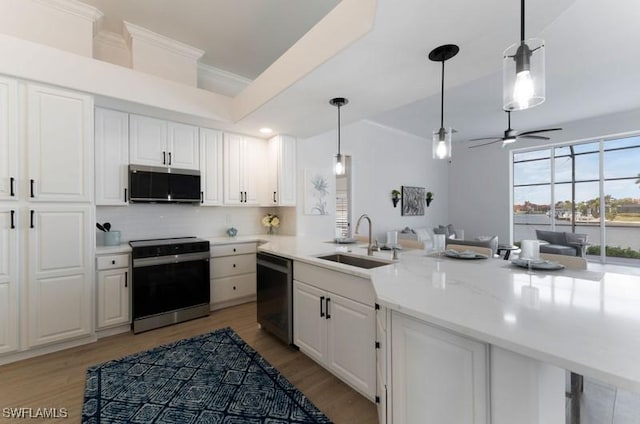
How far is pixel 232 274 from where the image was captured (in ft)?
12.3

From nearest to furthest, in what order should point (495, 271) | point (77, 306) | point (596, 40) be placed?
point (495, 271) → point (77, 306) → point (596, 40)

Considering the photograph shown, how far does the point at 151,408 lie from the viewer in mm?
1859

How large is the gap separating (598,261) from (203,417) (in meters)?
8.31

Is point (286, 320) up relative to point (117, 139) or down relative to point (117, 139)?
down

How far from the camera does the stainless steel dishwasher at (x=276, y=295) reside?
255cm

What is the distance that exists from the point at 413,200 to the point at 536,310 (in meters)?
6.06

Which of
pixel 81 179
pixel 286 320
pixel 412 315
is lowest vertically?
pixel 286 320

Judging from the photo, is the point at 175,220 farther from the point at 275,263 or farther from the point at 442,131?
the point at 442,131

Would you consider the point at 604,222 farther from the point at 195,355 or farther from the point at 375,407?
the point at 195,355

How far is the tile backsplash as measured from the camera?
339 centimetres

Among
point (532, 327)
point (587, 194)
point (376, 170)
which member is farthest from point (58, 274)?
point (587, 194)

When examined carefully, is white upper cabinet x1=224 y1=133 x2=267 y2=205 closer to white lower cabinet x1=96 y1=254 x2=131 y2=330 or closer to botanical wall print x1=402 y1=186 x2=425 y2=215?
white lower cabinet x1=96 y1=254 x2=131 y2=330

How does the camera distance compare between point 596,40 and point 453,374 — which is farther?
point 596,40

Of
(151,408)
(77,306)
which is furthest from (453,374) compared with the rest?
(77,306)
